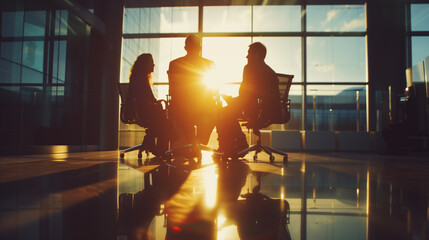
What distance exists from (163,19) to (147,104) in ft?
16.6

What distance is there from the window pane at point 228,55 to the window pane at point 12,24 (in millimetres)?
4293

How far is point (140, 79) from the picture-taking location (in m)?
3.35

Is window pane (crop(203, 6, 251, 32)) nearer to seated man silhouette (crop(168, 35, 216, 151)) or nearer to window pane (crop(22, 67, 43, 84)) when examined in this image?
window pane (crop(22, 67, 43, 84))

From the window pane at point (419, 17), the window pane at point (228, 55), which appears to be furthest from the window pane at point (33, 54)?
the window pane at point (419, 17)

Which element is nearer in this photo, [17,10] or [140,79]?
[140,79]

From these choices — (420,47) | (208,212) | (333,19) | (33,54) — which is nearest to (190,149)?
(208,212)

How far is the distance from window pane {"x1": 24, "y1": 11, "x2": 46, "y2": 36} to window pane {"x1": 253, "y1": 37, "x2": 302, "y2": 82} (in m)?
4.96

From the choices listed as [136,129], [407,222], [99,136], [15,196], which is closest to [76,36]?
[99,136]

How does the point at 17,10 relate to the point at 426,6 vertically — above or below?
below

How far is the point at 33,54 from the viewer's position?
14.2ft

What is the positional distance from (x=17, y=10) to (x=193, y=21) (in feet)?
14.3

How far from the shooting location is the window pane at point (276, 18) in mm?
7403

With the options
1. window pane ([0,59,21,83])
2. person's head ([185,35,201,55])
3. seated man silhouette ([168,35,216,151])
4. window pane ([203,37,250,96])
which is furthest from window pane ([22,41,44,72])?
window pane ([203,37,250,96])

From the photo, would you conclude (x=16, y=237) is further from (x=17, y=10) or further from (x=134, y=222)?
(x=17, y=10)
